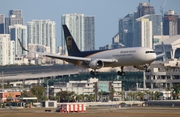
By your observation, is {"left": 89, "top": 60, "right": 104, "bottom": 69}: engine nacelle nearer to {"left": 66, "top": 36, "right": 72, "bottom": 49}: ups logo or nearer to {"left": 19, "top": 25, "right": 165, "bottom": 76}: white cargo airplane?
{"left": 19, "top": 25, "right": 165, "bottom": 76}: white cargo airplane

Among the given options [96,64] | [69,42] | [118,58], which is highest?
[69,42]

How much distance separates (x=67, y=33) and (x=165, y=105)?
53959 millimetres

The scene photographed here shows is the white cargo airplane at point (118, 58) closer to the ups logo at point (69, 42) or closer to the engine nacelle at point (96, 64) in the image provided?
the engine nacelle at point (96, 64)

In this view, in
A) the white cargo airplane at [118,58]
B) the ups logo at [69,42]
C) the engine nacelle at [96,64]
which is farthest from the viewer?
the ups logo at [69,42]

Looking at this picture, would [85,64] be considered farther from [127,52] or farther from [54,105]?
[54,105]

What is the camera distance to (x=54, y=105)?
7692 inches

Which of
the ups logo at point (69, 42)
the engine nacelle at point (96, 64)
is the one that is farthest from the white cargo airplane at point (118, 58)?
the ups logo at point (69, 42)

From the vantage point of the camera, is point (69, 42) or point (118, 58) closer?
point (118, 58)

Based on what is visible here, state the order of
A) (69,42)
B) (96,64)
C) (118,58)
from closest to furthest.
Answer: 1. (118,58)
2. (96,64)
3. (69,42)

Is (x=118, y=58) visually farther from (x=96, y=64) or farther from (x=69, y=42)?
(x=69, y=42)

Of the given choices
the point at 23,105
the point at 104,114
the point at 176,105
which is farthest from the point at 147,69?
the point at 23,105

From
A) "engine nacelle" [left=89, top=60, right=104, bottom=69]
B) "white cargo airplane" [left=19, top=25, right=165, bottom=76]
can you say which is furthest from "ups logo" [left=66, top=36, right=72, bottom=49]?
"engine nacelle" [left=89, top=60, right=104, bottom=69]

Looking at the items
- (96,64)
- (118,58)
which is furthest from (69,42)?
(118,58)

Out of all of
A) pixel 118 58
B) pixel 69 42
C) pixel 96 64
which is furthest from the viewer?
pixel 69 42
